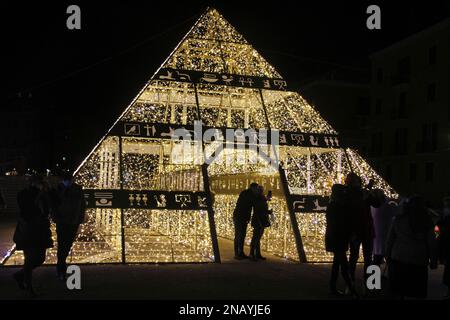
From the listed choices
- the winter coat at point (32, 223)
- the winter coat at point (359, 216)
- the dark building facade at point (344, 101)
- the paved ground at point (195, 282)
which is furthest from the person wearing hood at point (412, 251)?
the dark building facade at point (344, 101)

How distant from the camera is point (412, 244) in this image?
746cm

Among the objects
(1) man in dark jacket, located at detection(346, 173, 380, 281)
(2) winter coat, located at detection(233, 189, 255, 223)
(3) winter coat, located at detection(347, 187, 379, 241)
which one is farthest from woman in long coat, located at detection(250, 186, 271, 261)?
(3) winter coat, located at detection(347, 187, 379, 241)

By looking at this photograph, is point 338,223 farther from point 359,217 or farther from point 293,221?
point 293,221

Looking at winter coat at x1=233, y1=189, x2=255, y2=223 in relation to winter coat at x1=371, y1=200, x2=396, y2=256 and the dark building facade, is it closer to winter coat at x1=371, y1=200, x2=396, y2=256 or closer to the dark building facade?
winter coat at x1=371, y1=200, x2=396, y2=256

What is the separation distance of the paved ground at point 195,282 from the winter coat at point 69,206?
35.7 inches

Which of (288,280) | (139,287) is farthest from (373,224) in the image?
(139,287)

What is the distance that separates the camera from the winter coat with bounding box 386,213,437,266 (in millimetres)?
7445

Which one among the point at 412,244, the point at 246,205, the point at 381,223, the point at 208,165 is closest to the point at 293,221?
the point at 246,205

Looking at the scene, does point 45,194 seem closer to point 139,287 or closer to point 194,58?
point 139,287

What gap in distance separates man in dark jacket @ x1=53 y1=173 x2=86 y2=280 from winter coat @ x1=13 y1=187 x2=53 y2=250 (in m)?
0.93

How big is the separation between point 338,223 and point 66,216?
13.3ft

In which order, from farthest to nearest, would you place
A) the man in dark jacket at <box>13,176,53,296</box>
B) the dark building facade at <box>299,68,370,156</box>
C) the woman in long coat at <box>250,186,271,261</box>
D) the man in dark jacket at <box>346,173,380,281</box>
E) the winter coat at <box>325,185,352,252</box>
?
the dark building facade at <box>299,68,370,156</box>, the woman in long coat at <box>250,186,271,261</box>, the man in dark jacket at <box>346,173,380,281</box>, the winter coat at <box>325,185,352,252</box>, the man in dark jacket at <box>13,176,53,296</box>

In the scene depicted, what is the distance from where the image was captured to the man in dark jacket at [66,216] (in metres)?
9.15

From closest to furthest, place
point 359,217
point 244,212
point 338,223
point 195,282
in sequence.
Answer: point 338,223 < point 359,217 < point 195,282 < point 244,212
